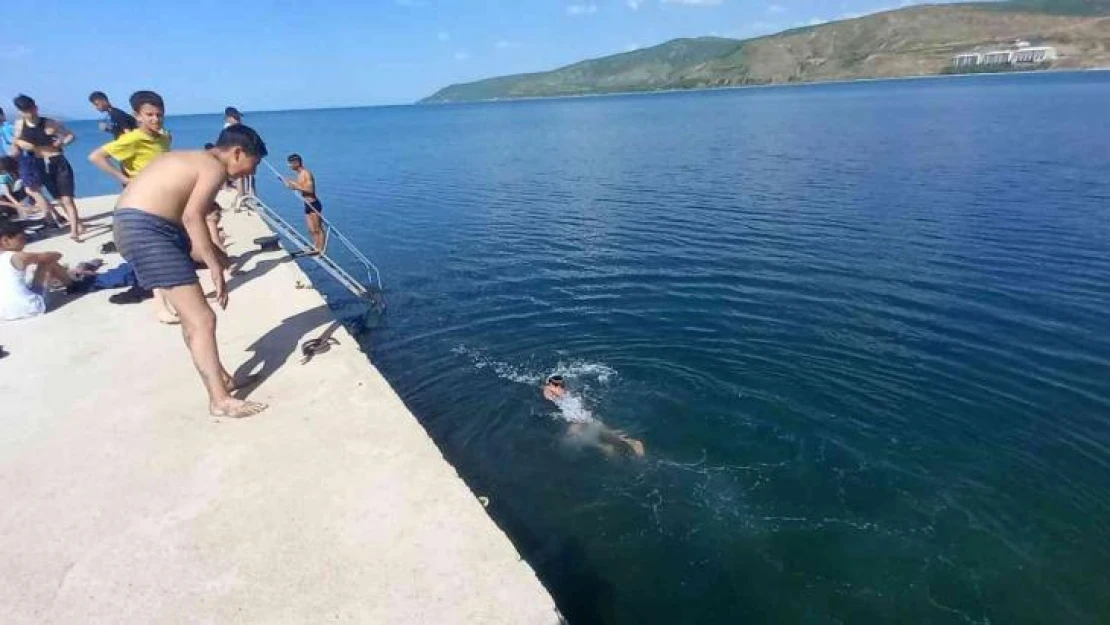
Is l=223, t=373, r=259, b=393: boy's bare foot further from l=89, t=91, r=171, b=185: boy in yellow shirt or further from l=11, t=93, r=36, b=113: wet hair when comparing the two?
l=11, t=93, r=36, b=113: wet hair

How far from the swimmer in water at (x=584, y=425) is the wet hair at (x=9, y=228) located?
8.77 metres

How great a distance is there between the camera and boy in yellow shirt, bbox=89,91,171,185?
8609 mm

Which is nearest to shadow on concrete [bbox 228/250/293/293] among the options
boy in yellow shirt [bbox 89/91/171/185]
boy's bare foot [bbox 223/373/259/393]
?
boy in yellow shirt [bbox 89/91/171/185]

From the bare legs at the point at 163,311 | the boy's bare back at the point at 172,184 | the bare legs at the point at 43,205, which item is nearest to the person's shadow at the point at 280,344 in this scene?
the bare legs at the point at 163,311

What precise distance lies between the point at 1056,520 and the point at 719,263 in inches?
425

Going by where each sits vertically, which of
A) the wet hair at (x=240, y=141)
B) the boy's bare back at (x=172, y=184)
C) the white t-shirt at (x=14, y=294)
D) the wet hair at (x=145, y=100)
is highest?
the wet hair at (x=145, y=100)

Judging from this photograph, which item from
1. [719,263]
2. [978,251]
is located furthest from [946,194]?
[719,263]

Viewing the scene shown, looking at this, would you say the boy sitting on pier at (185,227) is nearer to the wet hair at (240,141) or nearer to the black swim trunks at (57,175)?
the wet hair at (240,141)

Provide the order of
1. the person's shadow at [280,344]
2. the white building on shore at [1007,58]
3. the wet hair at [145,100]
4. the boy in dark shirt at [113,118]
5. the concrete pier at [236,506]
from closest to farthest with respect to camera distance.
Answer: the concrete pier at [236,506], the person's shadow at [280,344], the wet hair at [145,100], the boy in dark shirt at [113,118], the white building on shore at [1007,58]

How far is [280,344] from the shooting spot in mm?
8117

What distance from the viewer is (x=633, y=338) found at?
13.2m

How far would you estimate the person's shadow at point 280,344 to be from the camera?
720 cm

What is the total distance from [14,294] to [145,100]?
3913mm

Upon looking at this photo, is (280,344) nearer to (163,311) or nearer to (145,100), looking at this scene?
(163,311)
